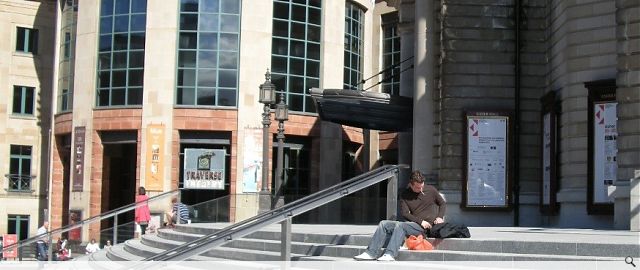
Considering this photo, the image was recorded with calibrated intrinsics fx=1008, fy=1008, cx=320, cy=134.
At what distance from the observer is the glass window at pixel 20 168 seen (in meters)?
50.9

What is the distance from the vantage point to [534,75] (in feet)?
76.2

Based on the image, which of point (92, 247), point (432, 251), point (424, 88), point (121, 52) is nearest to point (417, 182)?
point (432, 251)

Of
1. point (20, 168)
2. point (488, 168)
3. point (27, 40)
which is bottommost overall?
point (20, 168)

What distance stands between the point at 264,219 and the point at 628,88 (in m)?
7.94

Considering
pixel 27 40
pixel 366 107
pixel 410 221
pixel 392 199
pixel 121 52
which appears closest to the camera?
pixel 410 221

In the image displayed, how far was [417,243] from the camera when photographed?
1298 cm

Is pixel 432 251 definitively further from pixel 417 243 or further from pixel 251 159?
pixel 251 159

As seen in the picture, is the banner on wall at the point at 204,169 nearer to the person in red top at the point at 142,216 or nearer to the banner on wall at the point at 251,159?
the banner on wall at the point at 251,159

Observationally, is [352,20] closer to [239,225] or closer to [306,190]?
[306,190]

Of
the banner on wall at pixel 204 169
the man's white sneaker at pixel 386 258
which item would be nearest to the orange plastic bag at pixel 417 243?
the man's white sneaker at pixel 386 258

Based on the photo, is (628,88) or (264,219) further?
(628,88)

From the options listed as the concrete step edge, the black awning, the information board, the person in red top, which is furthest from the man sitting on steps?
the black awning

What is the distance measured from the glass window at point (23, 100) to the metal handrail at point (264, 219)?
40272 millimetres

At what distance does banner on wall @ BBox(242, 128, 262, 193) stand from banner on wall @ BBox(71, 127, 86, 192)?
746cm
